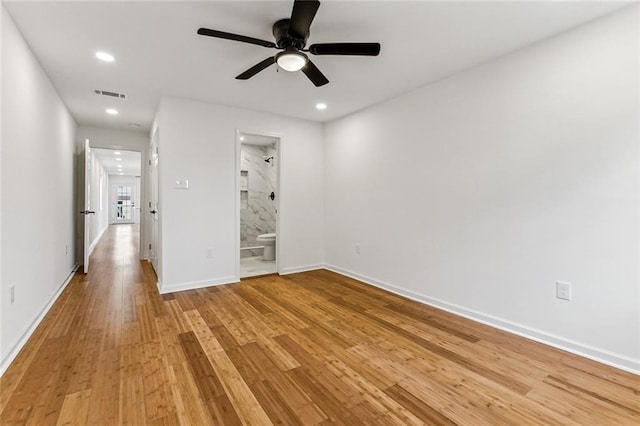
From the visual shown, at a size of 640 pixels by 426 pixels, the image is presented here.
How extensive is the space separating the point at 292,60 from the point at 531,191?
2.19 meters

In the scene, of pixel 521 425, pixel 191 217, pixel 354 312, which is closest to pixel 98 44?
pixel 191 217

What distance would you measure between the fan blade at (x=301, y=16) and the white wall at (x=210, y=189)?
2319 millimetres

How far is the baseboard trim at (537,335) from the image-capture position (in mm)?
1990

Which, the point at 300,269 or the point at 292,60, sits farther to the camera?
the point at 300,269

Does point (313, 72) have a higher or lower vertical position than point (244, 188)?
higher

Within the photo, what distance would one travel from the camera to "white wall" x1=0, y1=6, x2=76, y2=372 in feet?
6.69

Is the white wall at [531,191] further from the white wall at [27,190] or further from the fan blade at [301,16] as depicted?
the white wall at [27,190]

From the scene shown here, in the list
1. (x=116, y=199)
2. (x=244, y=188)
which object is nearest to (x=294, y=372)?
(x=244, y=188)

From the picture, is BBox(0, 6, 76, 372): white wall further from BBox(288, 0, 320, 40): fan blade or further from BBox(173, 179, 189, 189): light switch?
BBox(288, 0, 320, 40): fan blade

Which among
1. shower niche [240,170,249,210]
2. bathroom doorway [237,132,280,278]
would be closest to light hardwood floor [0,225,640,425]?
bathroom doorway [237,132,280,278]

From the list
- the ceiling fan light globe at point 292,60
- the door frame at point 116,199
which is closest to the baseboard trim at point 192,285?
the ceiling fan light globe at point 292,60

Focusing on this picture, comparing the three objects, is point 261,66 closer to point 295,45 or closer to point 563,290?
point 295,45

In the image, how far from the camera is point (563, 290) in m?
2.27

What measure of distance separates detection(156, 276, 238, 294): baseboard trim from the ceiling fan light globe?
9.50 ft
